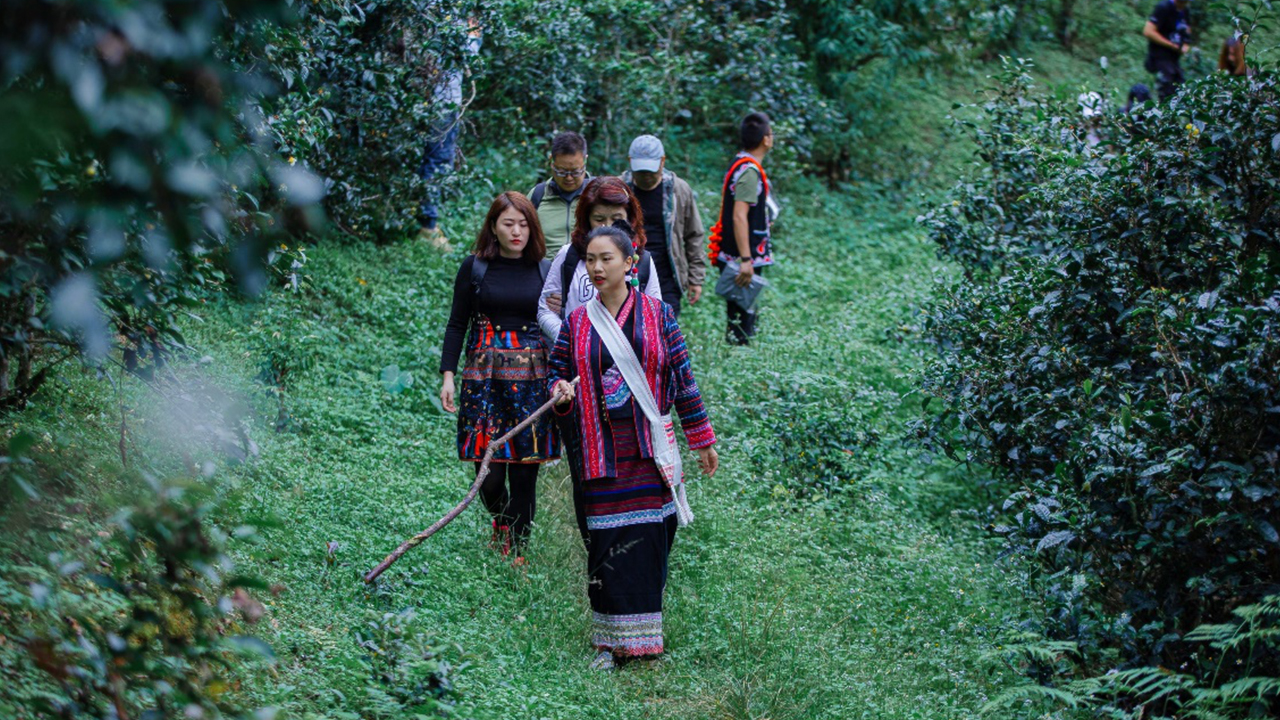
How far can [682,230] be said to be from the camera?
8.62 meters

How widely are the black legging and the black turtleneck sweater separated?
610 millimetres

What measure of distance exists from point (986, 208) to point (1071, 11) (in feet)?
42.2

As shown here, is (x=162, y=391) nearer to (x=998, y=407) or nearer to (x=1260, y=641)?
(x=998, y=407)

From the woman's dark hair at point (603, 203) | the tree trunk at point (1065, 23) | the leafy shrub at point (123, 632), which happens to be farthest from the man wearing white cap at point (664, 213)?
the tree trunk at point (1065, 23)

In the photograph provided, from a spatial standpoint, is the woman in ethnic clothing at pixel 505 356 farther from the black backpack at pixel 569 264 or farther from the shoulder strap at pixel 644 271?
the shoulder strap at pixel 644 271

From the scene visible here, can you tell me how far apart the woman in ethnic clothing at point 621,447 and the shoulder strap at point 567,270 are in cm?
68

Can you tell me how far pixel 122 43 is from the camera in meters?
1.90

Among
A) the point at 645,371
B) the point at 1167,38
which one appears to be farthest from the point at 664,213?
the point at 1167,38

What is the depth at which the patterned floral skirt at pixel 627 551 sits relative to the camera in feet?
18.4

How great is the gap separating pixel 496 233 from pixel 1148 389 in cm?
330

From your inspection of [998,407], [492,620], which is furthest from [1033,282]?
[492,620]

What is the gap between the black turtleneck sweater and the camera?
646 cm

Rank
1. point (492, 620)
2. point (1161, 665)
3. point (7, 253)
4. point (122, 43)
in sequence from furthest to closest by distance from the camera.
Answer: point (492, 620), point (1161, 665), point (7, 253), point (122, 43)

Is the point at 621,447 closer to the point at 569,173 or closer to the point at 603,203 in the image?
the point at 603,203
